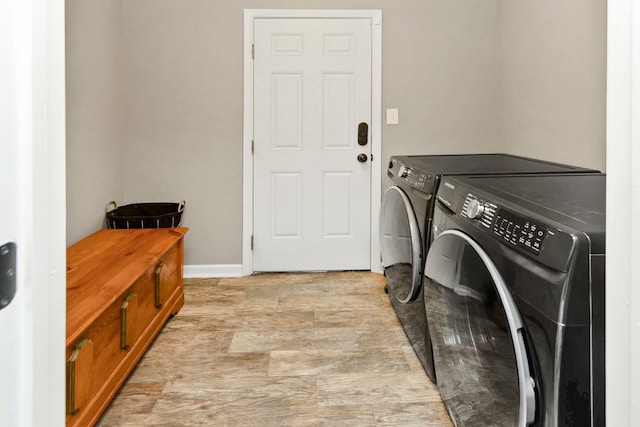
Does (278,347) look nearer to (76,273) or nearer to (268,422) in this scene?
(268,422)

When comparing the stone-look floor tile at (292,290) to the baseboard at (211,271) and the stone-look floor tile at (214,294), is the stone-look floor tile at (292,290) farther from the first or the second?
the baseboard at (211,271)

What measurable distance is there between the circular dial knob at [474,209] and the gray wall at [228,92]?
2.22 metres

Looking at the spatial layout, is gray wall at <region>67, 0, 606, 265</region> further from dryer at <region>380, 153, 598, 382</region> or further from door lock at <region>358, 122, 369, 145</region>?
dryer at <region>380, 153, 598, 382</region>

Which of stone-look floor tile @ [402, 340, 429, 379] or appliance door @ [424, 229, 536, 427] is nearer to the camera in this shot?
appliance door @ [424, 229, 536, 427]

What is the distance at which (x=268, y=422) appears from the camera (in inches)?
74.1

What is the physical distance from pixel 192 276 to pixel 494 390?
289 cm

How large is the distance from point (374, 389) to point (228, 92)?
2.46 m

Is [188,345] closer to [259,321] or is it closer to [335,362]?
[259,321]

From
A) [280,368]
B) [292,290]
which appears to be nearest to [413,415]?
[280,368]

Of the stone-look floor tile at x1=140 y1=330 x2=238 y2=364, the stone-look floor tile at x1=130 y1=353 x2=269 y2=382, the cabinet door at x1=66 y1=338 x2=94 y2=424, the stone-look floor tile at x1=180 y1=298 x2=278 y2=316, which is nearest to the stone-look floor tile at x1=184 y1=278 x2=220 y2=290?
the stone-look floor tile at x1=180 y1=298 x2=278 y2=316

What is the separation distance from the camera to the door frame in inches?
147

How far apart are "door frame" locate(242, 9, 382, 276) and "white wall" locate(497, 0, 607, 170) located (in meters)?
0.91

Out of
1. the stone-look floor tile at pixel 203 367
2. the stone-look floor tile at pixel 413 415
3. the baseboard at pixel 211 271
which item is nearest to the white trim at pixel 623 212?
the stone-look floor tile at pixel 413 415

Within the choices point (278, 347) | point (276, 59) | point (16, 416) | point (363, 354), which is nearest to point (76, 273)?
point (278, 347)
